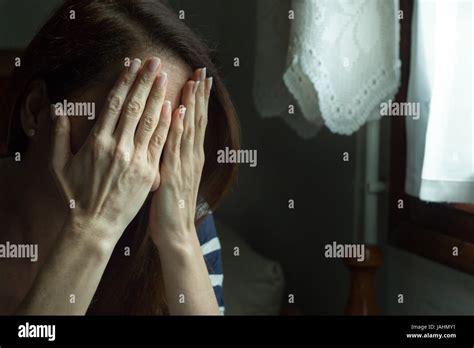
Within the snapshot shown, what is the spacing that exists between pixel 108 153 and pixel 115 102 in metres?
0.04

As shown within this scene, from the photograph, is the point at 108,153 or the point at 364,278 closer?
the point at 108,153

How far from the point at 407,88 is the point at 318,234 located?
0.17 m

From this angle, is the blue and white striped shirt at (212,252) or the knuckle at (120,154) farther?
the blue and white striped shirt at (212,252)

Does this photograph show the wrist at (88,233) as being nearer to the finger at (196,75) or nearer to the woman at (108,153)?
the woman at (108,153)

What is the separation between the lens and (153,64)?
554 millimetres

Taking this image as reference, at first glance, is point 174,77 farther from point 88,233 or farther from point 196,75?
point 88,233

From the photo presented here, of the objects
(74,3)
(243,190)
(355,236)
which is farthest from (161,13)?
(355,236)

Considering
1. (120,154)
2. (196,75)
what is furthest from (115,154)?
(196,75)

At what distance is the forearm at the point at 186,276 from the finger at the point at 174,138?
72 mm

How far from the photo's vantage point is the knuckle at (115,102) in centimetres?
54

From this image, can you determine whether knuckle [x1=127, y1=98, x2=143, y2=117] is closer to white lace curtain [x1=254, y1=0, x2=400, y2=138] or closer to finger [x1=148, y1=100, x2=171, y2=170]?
finger [x1=148, y1=100, x2=171, y2=170]

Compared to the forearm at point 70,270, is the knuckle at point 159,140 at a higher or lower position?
higher

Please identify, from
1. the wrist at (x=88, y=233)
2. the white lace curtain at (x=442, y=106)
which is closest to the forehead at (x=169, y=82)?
the wrist at (x=88, y=233)

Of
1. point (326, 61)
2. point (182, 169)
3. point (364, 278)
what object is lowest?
point (364, 278)
